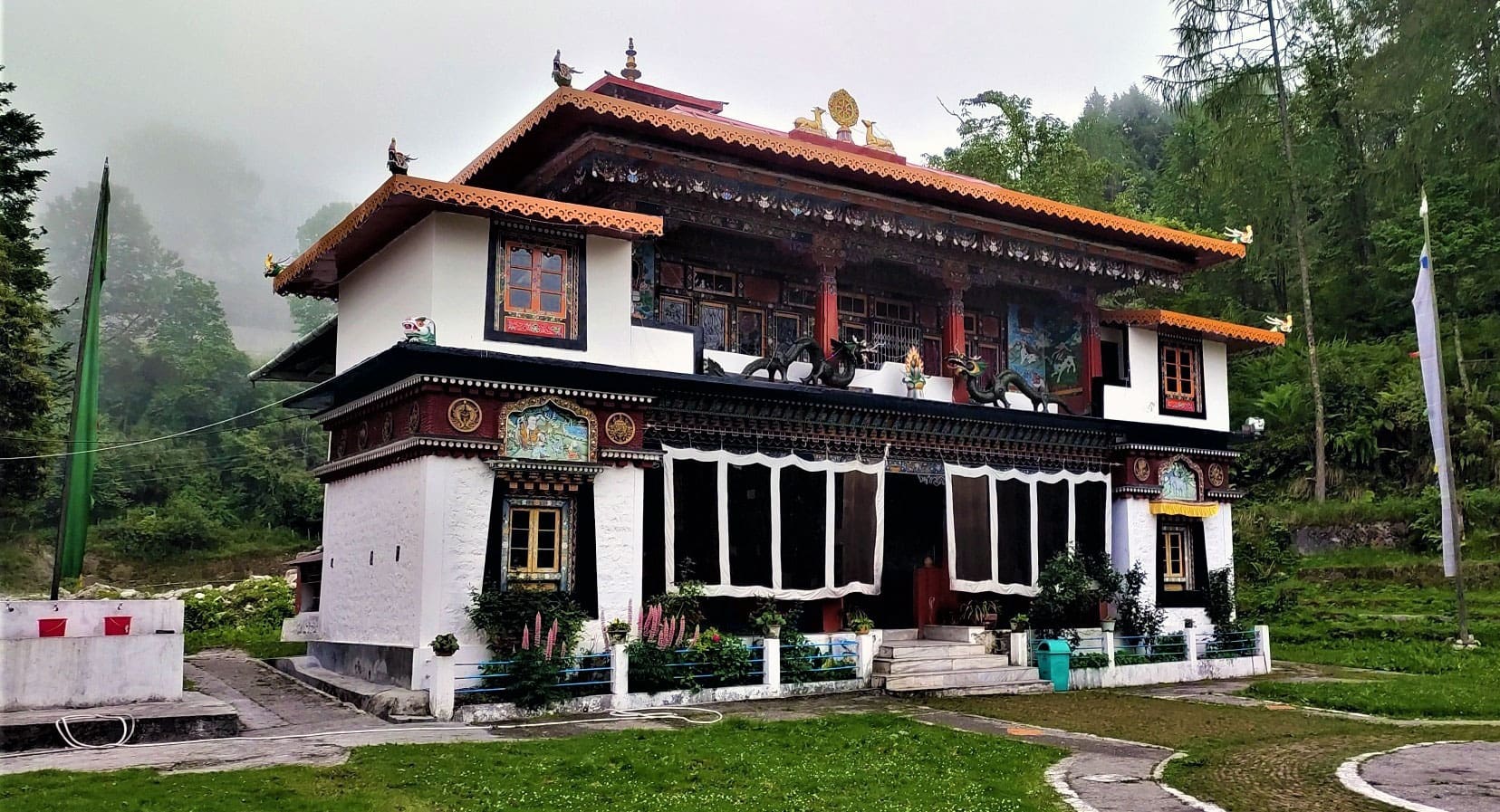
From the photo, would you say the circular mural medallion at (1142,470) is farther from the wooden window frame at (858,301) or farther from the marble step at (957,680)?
the wooden window frame at (858,301)

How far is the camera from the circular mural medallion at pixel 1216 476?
67.9ft

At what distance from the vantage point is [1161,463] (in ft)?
65.5

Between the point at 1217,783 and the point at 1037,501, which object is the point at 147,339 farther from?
the point at 1217,783

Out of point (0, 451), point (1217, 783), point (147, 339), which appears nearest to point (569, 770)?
point (1217, 783)

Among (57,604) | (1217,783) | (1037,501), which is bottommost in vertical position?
(1217,783)

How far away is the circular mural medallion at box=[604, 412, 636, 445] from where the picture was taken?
573 inches

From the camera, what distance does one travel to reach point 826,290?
17.3 metres

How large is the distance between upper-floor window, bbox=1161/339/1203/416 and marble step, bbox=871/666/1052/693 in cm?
649

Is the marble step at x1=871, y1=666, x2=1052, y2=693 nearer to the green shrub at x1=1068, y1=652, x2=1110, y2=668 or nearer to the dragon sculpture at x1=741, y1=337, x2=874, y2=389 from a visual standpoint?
the green shrub at x1=1068, y1=652, x2=1110, y2=668

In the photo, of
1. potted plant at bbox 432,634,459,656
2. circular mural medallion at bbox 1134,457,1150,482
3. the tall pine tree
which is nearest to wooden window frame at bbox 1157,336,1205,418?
circular mural medallion at bbox 1134,457,1150,482

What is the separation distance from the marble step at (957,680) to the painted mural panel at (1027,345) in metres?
5.73

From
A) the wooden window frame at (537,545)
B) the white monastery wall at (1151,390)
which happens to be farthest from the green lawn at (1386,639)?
the wooden window frame at (537,545)

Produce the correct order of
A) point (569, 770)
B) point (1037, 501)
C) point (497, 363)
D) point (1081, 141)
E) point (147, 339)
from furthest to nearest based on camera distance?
point (147, 339)
point (1081, 141)
point (1037, 501)
point (497, 363)
point (569, 770)

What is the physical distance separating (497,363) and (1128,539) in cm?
1140
